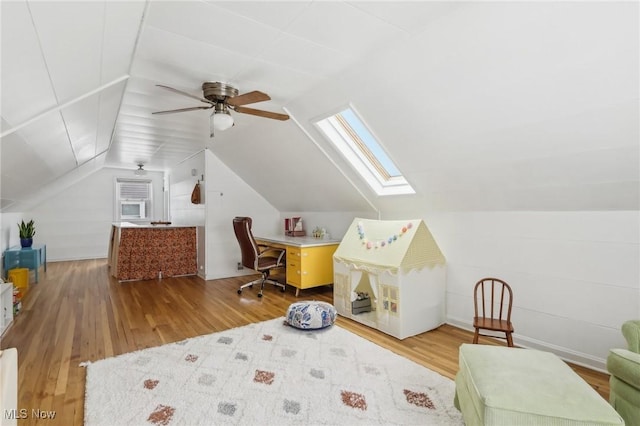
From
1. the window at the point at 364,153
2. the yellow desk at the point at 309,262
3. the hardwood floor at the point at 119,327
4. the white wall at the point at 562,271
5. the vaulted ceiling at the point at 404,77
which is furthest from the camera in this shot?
the yellow desk at the point at 309,262

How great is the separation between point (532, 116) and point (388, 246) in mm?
1749

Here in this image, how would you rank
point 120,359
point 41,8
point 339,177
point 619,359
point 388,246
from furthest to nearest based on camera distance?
point 339,177
point 388,246
point 120,359
point 619,359
point 41,8

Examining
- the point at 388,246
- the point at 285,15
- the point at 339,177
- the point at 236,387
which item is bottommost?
the point at 236,387

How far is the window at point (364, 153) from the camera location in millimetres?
3623

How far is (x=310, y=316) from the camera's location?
127 inches

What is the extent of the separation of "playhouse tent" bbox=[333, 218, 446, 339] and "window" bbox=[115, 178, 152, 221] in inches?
276

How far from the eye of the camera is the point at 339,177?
418 centimetres

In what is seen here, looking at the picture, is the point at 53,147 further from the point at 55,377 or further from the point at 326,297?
the point at 326,297

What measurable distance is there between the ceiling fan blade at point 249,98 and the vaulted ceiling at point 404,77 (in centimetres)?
22

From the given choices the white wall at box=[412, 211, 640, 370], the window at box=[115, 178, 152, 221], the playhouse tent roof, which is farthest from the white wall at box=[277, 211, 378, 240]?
the window at box=[115, 178, 152, 221]

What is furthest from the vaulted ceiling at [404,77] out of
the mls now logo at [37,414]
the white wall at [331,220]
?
the mls now logo at [37,414]

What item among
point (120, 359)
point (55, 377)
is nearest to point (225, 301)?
point (120, 359)

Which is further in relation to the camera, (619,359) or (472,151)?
(472,151)

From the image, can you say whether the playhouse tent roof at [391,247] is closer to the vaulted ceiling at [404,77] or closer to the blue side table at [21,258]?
the vaulted ceiling at [404,77]
